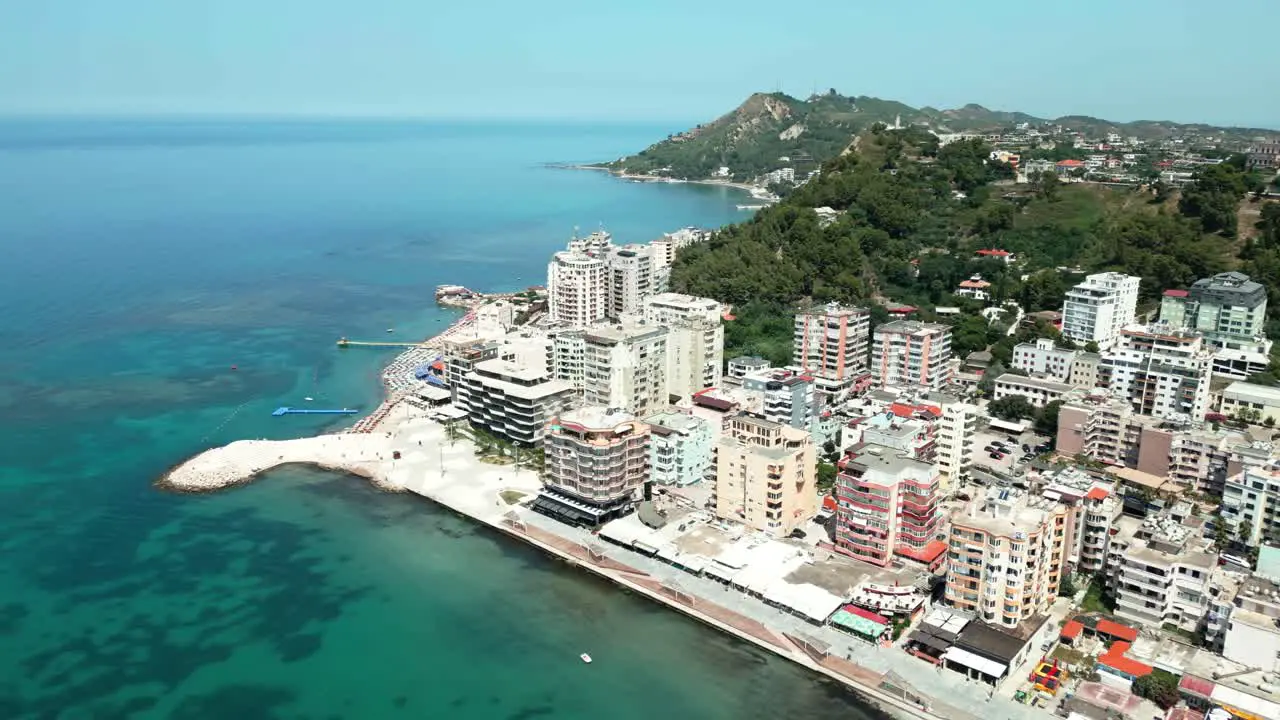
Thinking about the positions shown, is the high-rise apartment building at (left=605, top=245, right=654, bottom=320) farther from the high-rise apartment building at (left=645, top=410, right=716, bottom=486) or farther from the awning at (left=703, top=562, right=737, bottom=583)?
the awning at (left=703, top=562, right=737, bottom=583)

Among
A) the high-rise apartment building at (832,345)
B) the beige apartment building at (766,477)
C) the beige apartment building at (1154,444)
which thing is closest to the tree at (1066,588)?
the beige apartment building at (766,477)

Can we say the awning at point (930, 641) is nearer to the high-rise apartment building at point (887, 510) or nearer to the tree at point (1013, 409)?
the high-rise apartment building at point (887, 510)

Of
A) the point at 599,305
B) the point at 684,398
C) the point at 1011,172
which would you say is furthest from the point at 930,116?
the point at 684,398

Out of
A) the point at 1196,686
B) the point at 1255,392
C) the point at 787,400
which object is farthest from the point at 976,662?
the point at 1255,392

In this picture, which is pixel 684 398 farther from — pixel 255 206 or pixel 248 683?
pixel 255 206

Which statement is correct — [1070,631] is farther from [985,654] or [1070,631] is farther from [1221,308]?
[1221,308]

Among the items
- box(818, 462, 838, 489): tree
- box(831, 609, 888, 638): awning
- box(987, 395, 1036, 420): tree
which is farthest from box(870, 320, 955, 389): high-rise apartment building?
box(831, 609, 888, 638): awning
